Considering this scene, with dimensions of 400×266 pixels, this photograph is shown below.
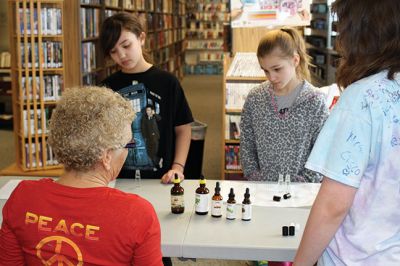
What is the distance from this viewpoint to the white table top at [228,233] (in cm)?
174

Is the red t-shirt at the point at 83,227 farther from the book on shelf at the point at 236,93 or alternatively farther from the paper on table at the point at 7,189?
the book on shelf at the point at 236,93

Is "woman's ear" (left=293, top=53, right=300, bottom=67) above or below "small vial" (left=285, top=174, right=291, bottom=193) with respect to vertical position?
above

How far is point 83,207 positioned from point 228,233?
0.73 m

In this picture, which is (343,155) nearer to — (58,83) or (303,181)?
(303,181)

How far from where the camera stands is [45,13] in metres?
4.87

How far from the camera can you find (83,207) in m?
1.26

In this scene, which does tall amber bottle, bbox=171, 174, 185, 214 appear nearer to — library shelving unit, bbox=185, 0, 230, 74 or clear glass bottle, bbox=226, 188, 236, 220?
clear glass bottle, bbox=226, 188, 236, 220

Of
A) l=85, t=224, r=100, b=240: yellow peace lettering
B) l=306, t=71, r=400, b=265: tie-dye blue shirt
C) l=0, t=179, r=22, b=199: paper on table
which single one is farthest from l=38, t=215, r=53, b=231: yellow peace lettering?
l=0, t=179, r=22, b=199: paper on table

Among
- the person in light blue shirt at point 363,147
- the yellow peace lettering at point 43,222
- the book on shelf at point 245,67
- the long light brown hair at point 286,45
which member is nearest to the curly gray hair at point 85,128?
the yellow peace lettering at point 43,222

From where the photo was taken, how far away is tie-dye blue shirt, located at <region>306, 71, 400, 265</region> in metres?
1.21

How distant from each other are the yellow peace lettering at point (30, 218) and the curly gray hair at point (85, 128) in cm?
14

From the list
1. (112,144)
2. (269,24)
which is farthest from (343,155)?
(269,24)

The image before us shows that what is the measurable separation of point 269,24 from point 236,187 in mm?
1394

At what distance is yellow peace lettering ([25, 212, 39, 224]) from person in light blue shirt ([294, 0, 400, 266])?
694mm
